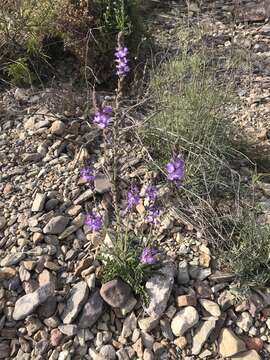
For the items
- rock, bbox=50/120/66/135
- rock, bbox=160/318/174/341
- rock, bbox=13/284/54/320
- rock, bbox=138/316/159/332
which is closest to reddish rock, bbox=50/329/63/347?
rock, bbox=13/284/54/320

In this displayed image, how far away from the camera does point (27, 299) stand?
2.57 m

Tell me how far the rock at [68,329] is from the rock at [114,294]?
211mm

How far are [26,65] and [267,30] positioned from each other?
2.59 metres

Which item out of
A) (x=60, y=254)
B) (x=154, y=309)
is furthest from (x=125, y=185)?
(x=154, y=309)

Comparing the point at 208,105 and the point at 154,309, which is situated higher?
the point at 208,105

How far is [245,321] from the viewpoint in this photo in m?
2.58

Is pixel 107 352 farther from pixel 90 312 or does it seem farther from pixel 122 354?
pixel 90 312

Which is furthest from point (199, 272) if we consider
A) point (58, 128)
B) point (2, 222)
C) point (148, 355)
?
point (58, 128)

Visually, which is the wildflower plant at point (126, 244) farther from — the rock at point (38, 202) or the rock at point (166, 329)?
the rock at point (38, 202)

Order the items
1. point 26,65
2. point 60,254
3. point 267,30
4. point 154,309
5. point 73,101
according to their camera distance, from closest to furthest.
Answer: point 154,309 < point 60,254 < point 73,101 < point 26,65 < point 267,30

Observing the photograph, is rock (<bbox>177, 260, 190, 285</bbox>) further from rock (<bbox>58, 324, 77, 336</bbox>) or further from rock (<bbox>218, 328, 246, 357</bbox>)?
rock (<bbox>58, 324, 77, 336</bbox>)

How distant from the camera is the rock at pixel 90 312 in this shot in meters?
2.54

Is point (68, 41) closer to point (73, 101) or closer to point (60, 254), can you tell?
point (73, 101)

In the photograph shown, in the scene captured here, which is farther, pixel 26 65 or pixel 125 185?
pixel 26 65
